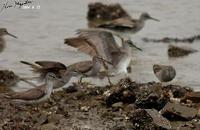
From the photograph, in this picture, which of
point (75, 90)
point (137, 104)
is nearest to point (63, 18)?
point (75, 90)

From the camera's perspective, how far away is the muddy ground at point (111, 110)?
9.34 m

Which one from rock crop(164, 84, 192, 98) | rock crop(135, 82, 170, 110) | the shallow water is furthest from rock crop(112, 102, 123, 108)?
the shallow water

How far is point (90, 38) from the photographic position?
1203cm

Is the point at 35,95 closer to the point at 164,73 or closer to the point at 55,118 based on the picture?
the point at 55,118

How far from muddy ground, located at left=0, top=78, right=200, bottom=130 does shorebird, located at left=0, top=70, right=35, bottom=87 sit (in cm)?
97

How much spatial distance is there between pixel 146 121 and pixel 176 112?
0.66 meters

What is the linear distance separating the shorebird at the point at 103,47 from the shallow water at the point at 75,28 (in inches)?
15.9

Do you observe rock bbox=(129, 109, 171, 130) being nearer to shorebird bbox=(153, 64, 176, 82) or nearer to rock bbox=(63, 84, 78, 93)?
rock bbox=(63, 84, 78, 93)

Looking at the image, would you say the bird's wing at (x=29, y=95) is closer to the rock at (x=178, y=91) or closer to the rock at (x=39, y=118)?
the rock at (x=39, y=118)

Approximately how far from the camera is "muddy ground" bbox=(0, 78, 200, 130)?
9344 millimetres

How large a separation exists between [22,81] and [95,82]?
1.23 metres

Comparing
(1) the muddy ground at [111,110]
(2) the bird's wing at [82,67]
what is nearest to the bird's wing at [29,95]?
(1) the muddy ground at [111,110]

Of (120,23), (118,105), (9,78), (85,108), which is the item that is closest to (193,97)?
(118,105)

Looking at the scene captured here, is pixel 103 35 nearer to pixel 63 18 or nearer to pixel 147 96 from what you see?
pixel 147 96
